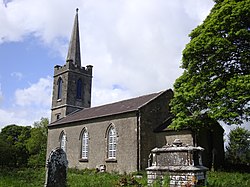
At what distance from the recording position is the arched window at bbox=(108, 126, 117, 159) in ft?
91.0

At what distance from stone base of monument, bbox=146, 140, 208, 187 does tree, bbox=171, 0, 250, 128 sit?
6.63 metres

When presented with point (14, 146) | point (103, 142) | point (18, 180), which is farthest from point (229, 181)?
point (14, 146)

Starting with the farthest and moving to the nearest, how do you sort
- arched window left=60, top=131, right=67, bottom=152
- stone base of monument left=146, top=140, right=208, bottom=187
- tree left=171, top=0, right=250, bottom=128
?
1. arched window left=60, top=131, right=67, bottom=152
2. tree left=171, top=0, right=250, bottom=128
3. stone base of monument left=146, top=140, right=208, bottom=187

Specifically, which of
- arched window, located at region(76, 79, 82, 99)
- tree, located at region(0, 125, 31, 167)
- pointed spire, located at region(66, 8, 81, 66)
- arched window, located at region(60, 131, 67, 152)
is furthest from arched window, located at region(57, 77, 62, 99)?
tree, located at region(0, 125, 31, 167)

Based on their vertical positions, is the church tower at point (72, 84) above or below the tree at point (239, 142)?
above

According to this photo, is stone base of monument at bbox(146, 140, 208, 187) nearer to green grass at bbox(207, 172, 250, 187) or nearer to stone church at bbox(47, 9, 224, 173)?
green grass at bbox(207, 172, 250, 187)

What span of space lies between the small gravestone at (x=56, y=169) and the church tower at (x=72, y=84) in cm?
3026

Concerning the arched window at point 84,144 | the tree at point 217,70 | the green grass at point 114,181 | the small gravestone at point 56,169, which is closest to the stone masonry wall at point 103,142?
the arched window at point 84,144

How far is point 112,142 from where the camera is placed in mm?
28109

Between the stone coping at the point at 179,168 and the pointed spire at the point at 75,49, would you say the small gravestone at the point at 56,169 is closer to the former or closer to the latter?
the stone coping at the point at 179,168

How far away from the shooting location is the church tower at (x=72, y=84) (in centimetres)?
4106

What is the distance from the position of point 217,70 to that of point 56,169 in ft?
46.2

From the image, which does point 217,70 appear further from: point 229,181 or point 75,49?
point 75,49

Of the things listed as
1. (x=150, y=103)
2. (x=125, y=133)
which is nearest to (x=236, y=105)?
(x=150, y=103)
